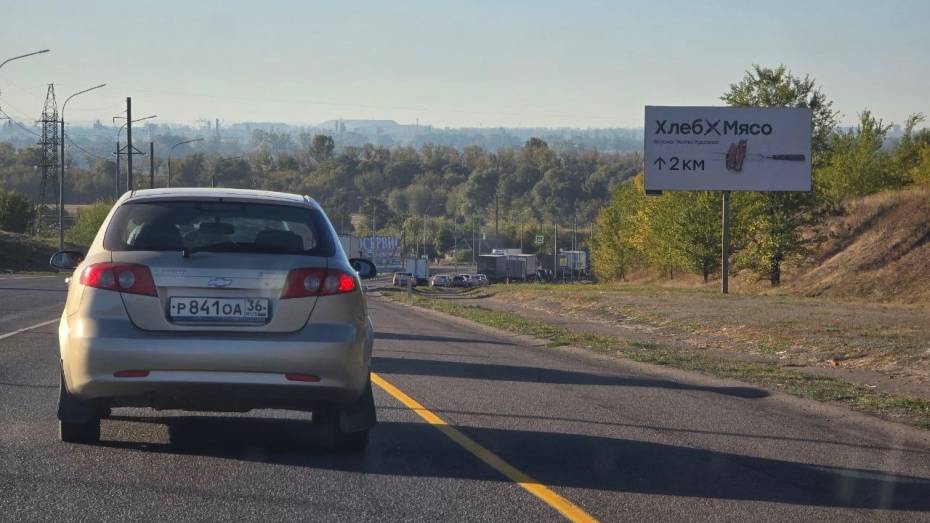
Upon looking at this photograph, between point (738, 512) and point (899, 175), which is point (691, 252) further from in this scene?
point (738, 512)

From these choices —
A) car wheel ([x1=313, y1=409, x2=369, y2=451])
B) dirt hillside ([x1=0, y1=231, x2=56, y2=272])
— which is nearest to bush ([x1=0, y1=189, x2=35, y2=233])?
dirt hillside ([x1=0, y1=231, x2=56, y2=272])

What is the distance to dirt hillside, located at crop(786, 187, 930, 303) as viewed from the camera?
142ft

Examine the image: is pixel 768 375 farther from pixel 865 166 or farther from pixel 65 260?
pixel 865 166

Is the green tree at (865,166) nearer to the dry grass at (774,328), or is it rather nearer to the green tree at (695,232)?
the green tree at (695,232)

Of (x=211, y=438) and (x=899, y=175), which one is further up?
(x=899, y=175)

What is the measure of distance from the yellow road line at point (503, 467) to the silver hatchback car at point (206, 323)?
104cm

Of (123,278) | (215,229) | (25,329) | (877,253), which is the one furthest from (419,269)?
(123,278)

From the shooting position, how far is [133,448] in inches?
324

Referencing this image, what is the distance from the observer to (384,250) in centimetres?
11494

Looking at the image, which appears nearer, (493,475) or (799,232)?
(493,475)

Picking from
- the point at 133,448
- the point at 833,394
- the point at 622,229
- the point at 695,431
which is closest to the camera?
the point at 133,448

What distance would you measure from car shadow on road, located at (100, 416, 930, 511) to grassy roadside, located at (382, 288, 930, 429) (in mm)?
3150

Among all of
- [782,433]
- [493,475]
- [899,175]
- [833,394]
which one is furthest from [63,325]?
[899,175]

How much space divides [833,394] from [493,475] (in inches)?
253
